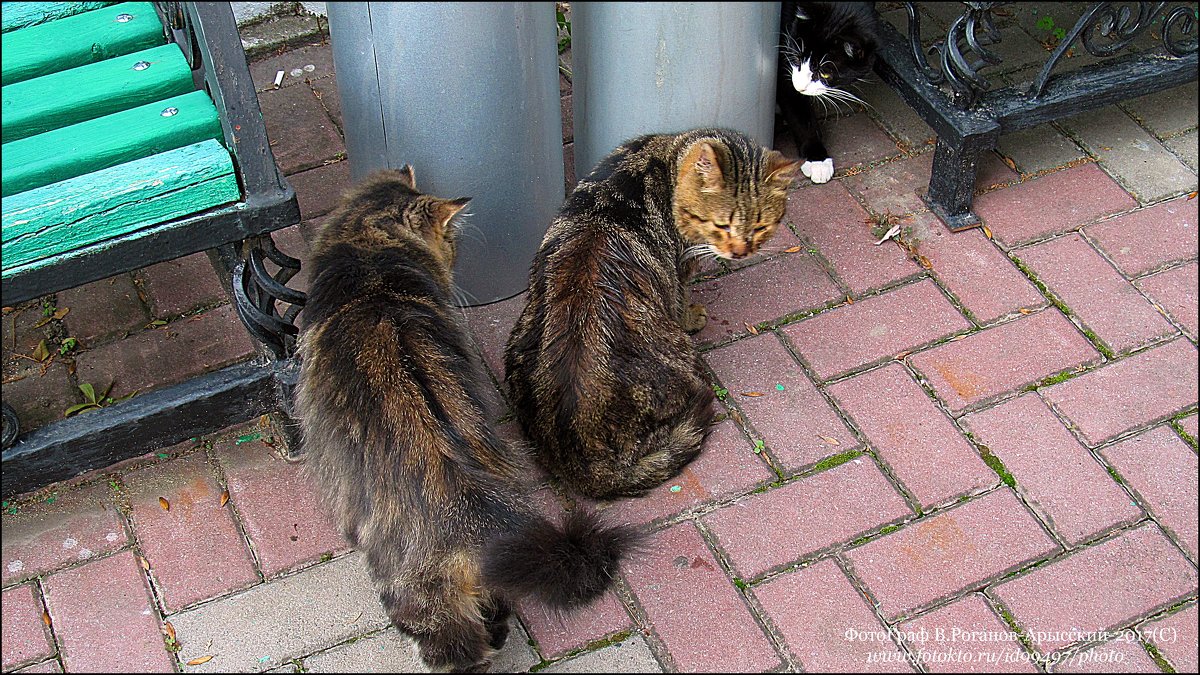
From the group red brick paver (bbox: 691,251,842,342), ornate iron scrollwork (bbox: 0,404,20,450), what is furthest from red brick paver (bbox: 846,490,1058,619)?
ornate iron scrollwork (bbox: 0,404,20,450)

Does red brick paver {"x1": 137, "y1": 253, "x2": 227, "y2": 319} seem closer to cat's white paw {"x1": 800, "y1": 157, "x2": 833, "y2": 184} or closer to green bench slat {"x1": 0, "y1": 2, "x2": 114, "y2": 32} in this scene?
green bench slat {"x1": 0, "y1": 2, "x2": 114, "y2": 32}

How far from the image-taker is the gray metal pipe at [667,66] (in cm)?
325

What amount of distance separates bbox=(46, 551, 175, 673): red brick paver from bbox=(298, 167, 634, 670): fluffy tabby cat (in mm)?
583

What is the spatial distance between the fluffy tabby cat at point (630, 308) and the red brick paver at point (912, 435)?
49 centimetres

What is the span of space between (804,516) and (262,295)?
1552 millimetres

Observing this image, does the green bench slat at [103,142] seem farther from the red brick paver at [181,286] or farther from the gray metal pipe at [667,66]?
the gray metal pipe at [667,66]

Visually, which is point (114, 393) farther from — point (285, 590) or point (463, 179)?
point (463, 179)

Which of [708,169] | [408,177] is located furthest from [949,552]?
[408,177]

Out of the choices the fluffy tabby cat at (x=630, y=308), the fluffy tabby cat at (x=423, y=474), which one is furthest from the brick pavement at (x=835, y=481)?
the fluffy tabby cat at (x=423, y=474)

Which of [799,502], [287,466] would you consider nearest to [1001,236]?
[799,502]

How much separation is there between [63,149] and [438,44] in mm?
977

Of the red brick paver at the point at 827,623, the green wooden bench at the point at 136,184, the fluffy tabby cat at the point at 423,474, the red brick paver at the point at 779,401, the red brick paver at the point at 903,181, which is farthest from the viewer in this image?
the red brick paver at the point at 903,181

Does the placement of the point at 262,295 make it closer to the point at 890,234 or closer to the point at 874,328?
the point at 874,328

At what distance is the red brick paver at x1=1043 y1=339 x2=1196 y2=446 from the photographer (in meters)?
3.14
